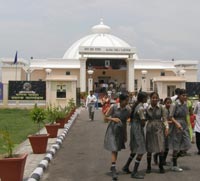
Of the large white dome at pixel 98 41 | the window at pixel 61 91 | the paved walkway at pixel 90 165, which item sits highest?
the large white dome at pixel 98 41

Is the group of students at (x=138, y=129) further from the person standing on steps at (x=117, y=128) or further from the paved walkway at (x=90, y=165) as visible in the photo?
the paved walkway at (x=90, y=165)

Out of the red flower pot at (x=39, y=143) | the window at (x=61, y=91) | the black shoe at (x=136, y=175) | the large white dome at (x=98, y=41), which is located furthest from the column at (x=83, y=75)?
the black shoe at (x=136, y=175)

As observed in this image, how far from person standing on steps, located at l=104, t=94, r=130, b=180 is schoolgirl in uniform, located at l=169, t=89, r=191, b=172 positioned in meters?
1.20

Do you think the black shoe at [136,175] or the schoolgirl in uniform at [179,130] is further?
the schoolgirl in uniform at [179,130]

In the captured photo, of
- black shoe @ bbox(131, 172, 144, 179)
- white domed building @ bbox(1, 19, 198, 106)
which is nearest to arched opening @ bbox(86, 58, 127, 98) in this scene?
white domed building @ bbox(1, 19, 198, 106)

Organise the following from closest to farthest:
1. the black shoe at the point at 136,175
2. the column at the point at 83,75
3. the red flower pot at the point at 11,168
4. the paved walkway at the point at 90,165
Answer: the red flower pot at the point at 11,168 < the black shoe at the point at 136,175 < the paved walkway at the point at 90,165 < the column at the point at 83,75

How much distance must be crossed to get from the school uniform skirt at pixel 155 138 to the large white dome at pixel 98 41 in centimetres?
4940

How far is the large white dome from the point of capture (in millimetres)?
58656

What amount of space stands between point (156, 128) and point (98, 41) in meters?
51.6

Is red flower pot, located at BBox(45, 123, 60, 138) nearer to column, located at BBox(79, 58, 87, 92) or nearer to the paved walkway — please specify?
the paved walkway

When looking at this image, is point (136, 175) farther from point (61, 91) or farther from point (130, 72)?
point (130, 72)

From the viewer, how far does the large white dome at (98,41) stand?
58.7 metres

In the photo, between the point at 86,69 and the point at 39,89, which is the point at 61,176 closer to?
the point at 39,89

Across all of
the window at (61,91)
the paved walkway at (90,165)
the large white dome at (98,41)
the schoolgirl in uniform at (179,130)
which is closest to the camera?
the paved walkway at (90,165)
